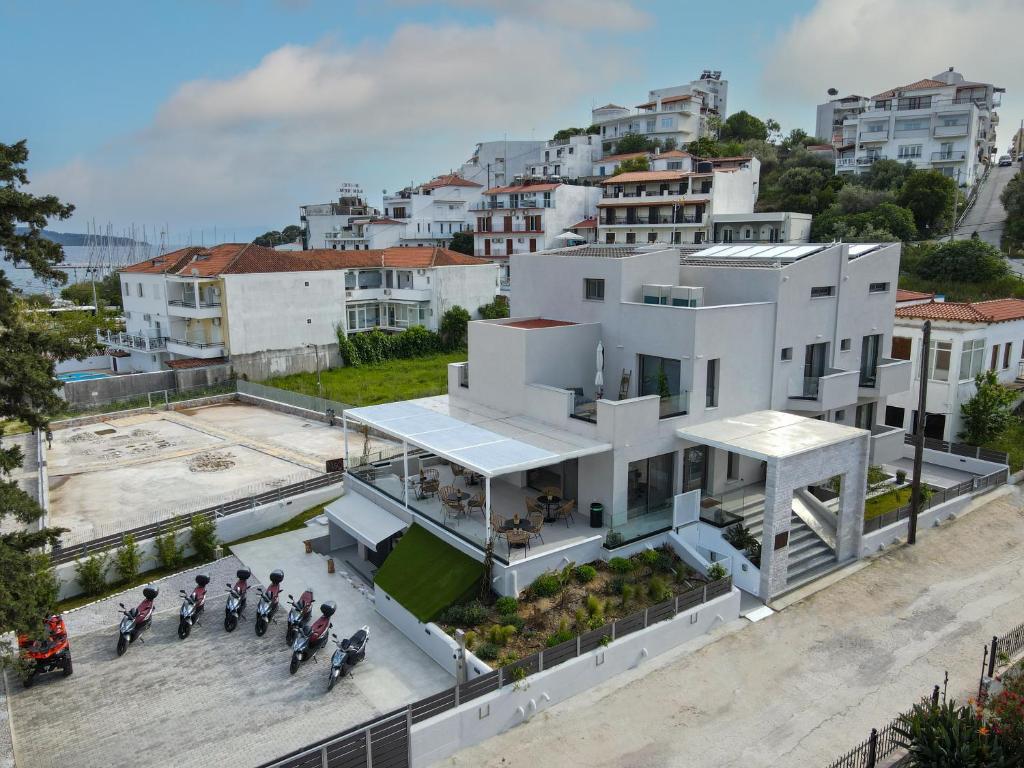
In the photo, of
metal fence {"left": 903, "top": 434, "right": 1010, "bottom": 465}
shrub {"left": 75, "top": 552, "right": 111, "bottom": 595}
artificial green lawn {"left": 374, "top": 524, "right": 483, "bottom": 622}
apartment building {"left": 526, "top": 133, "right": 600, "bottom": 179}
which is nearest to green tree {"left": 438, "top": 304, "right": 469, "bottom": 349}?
metal fence {"left": 903, "top": 434, "right": 1010, "bottom": 465}

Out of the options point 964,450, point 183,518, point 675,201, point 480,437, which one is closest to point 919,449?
point 964,450

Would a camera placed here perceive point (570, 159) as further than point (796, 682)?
Yes

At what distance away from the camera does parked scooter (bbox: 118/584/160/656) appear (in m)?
16.5

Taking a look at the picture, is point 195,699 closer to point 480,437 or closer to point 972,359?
point 480,437

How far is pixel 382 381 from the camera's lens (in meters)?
45.6

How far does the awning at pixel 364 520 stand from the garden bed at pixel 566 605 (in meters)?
4.10

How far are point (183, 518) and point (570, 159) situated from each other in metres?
77.2

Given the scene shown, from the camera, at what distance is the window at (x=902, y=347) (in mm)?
29969

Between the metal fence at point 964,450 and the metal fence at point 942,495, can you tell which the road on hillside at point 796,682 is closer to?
the metal fence at point 942,495

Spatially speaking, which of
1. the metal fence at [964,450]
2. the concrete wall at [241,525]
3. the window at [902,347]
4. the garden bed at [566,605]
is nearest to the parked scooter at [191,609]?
the concrete wall at [241,525]

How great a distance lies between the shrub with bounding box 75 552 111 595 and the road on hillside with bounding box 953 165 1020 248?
61011mm

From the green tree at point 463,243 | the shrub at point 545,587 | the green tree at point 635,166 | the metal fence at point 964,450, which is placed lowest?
the shrub at point 545,587

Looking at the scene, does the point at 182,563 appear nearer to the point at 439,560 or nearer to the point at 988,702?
the point at 439,560

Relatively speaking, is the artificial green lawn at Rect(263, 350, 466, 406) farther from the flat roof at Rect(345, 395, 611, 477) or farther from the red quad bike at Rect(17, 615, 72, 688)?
the red quad bike at Rect(17, 615, 72, 688)
